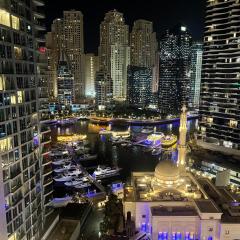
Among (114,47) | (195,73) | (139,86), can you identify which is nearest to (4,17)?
(139,86)

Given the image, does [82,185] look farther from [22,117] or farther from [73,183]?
[22,117]

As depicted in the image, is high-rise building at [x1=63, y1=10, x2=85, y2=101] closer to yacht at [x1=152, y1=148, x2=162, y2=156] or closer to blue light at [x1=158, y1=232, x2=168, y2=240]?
yacht at [x1=152, y1=148, x2=162, y2=156]

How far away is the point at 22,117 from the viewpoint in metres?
15.1

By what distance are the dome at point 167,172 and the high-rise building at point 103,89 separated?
71.7 metres

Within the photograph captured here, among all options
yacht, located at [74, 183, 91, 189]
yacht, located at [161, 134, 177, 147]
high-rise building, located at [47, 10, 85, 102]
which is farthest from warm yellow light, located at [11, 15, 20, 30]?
high-rise building, located at [47, 10, 85, 102]

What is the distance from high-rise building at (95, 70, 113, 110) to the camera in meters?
93.0

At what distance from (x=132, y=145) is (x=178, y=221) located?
34099 mm

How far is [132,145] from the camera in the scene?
53688mm

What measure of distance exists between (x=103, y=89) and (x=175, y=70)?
82.1ft

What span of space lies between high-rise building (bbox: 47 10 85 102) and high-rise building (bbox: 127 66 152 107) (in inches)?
835

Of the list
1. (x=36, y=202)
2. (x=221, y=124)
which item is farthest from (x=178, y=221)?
(x=221, y=124)

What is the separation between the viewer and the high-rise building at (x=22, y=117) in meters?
13.6

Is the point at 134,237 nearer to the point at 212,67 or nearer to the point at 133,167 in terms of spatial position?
the point at 133,167

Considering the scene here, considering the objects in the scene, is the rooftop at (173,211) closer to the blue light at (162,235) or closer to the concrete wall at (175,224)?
the concrete wall at (175,224)
